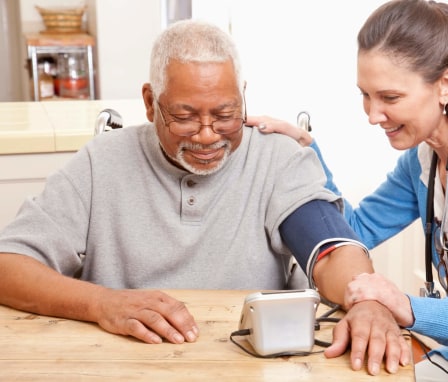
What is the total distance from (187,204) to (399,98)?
20.9 inches

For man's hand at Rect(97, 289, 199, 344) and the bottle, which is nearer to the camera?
man's hand at Rect(97, 289, 199, 344)

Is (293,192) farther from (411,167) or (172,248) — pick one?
(411,167)

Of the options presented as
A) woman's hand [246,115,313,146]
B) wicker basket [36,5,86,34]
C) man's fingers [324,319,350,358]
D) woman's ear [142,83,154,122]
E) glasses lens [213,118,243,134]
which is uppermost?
wicker basket [36,5,86,34]

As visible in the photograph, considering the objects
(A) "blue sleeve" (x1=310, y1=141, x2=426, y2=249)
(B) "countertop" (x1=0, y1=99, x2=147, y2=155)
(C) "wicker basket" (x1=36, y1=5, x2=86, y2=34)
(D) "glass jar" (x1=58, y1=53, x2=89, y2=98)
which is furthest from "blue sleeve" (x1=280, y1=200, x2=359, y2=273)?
(C) "wicker basket" (x1=36, y1=5, x2=86, y2=34)

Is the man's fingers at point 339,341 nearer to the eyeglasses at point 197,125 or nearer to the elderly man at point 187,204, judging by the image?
the elderly man at point 187,204

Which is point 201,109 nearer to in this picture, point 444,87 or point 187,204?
point 187,204

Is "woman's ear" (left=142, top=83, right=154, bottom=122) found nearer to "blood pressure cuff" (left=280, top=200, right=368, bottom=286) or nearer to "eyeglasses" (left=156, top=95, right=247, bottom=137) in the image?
"eyeglasses" (left=156, top=95, right=247, bottom=137)

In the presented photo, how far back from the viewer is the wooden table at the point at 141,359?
1263 mm

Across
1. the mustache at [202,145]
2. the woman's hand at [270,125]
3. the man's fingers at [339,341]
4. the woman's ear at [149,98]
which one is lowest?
the man's fingers at [339,341]

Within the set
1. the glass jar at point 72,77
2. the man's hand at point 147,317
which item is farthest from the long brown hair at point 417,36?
the glass jar at point 72,77

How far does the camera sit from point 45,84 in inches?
200

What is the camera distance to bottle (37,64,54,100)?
509 cm

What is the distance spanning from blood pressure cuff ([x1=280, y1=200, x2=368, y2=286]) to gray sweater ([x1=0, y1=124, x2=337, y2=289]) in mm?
20

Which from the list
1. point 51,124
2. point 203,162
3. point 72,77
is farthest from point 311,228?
point 72,77
